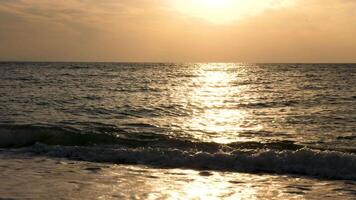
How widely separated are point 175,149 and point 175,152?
0.49 metres

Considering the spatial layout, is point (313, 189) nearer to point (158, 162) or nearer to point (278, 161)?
point (278, 161)

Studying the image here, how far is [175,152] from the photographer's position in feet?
50.7

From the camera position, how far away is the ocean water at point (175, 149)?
1110cm

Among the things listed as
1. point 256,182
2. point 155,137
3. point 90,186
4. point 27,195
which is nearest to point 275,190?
point 256,182

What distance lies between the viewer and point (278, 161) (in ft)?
47.2

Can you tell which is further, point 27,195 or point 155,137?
point 155,137

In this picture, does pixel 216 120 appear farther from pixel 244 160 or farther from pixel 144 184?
pixel 144 184

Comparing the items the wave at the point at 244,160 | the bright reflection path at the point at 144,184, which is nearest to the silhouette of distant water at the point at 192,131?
the wave at the point at 244,160

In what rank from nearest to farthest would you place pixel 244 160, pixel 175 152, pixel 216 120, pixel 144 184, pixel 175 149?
pixel 144 184 → pixel 244 160 → pixel 175 152 → pixel 175 149 → pixel 216 120

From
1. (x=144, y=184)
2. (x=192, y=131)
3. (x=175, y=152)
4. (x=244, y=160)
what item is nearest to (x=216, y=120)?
(x=192, y=131)

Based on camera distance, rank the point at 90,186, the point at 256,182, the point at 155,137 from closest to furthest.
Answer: the point at 90,186
the point at 256,182
the point at 155,137

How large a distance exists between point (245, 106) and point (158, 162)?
61.4 feet

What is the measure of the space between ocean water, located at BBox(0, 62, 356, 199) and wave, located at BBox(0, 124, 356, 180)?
1.3 inches

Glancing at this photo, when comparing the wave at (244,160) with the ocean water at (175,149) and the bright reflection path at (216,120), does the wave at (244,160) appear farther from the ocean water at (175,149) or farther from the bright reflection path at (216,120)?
the bright reflection path at (216,120)
